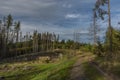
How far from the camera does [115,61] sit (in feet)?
118

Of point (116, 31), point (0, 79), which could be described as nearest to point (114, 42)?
point (116, 31)

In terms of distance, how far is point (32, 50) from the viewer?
427 ft

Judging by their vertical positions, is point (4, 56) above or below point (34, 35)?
below

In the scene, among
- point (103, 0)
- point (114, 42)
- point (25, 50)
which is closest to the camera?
point (103, 0)

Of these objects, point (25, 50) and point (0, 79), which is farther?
point (25, 50)

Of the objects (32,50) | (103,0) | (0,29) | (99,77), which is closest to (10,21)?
(0,29)

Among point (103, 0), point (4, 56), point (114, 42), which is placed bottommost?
point (4, 56)

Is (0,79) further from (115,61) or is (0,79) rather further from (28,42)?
(28,42)

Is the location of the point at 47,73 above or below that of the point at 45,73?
above

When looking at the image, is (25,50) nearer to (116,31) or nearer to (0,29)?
(0,29)

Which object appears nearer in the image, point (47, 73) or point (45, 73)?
point (47, 73)

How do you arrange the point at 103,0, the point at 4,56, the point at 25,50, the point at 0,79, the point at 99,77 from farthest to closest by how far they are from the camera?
the point at 25,50
the point at 4,56
the point at 0,79
the point at 103,0
the point at 99,77

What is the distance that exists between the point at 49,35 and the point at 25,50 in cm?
2355

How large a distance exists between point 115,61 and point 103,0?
8393 mm
